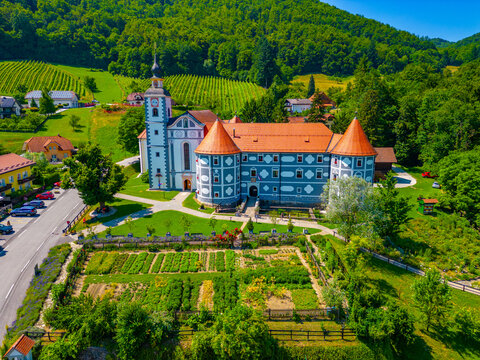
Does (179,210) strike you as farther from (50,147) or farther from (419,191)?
(50,147)

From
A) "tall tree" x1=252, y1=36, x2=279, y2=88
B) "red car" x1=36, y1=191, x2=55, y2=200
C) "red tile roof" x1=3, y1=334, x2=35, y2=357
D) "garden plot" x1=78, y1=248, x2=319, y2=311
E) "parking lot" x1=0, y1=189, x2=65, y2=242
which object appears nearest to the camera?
"red tile roof" x1=3, y1=334, x2=35, y2=357

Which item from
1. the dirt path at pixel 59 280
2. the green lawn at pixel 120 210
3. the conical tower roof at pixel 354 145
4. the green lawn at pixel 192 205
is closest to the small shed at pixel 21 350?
the dirt path at pixel 59 280

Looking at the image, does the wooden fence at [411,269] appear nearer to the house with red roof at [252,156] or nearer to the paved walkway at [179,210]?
the paved walkway at [179,210]

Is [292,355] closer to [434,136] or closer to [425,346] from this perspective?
[425,346]

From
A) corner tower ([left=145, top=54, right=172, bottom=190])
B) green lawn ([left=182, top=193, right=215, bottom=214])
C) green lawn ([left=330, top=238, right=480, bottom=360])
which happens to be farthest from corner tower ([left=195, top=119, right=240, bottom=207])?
green lawn ([left=330, top=238, right=480, bottom=360])

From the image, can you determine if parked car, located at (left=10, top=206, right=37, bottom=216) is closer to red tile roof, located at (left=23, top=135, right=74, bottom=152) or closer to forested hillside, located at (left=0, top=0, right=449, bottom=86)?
red tile roof, located at (left=23, top=135, right=74, bottom=152)

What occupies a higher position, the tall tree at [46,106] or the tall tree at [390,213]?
the tall tree at [46,106]

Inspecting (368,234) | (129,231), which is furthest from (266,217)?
(129,231)
